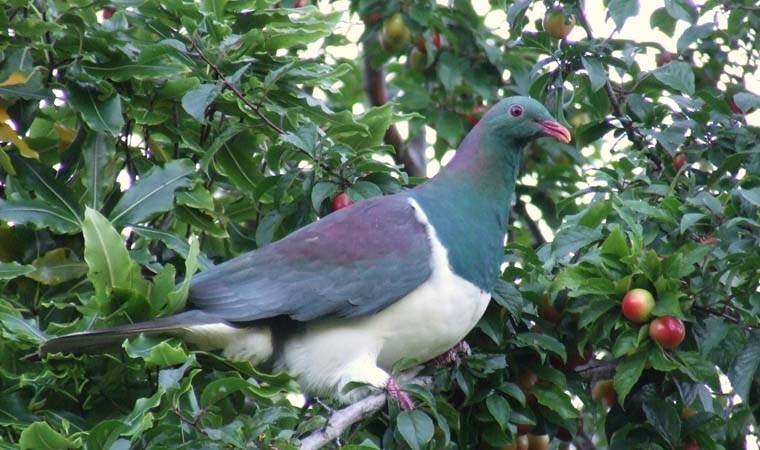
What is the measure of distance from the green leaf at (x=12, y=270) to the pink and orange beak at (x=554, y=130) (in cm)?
167

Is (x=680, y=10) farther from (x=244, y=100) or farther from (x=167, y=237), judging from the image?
(x=167, y=237)

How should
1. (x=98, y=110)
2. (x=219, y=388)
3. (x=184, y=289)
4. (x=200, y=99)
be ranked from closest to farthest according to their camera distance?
(x=219, y=388) < (x=184, y=289) < (x=200, y=99) < (x=98, y=110)

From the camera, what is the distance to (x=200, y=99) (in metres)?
4.06

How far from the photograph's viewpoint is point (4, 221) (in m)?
Result: 4.04

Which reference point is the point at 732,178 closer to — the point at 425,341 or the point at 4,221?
the point at 425,341

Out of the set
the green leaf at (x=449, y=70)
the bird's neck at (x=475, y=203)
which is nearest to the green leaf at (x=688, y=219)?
the bird's neck at (x=475, y=203)

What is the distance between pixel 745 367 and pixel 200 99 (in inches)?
70.2

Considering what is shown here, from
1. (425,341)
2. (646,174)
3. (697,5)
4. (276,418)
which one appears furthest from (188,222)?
(697,5)

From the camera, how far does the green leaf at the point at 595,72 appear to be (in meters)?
4.30

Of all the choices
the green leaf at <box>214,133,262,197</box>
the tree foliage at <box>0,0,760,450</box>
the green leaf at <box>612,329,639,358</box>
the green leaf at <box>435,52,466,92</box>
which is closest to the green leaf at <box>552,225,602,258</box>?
the tree foliage at <box>0,0,760,450</box>

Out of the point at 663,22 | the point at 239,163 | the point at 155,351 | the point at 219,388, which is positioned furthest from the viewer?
the point at 663,22

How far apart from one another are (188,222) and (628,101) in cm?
154

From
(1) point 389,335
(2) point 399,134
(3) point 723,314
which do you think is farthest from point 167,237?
(2) point 399,134

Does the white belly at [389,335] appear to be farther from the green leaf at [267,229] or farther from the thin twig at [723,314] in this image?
the thin twig at [723,314]
